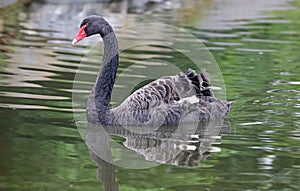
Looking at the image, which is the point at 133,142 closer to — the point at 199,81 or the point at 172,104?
the point at 172,104

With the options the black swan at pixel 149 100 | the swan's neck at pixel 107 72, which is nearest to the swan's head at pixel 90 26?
the black swan at pixel 149 100

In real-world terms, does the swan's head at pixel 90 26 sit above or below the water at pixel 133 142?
above

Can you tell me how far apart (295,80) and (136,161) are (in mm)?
3416

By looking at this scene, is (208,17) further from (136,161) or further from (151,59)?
(136,161)

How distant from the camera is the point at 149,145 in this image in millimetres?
5723

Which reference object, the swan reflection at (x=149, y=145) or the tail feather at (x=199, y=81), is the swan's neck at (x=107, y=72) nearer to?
the swan reflection at (x=149, y=145)

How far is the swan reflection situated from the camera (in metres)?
5.17

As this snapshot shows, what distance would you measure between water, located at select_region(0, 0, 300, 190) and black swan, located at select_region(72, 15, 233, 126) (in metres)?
0.24

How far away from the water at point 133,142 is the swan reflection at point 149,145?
0.15ft

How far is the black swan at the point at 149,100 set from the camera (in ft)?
20.2

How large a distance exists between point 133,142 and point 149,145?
0.13m

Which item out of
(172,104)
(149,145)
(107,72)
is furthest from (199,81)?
(149,145)

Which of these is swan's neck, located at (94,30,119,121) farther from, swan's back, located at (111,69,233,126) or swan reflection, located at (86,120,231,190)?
swan reflection, located at (86,120,231,190)

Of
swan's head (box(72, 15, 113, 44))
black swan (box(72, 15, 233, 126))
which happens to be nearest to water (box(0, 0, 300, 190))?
black swan (box(72, 15, 233, 126))
